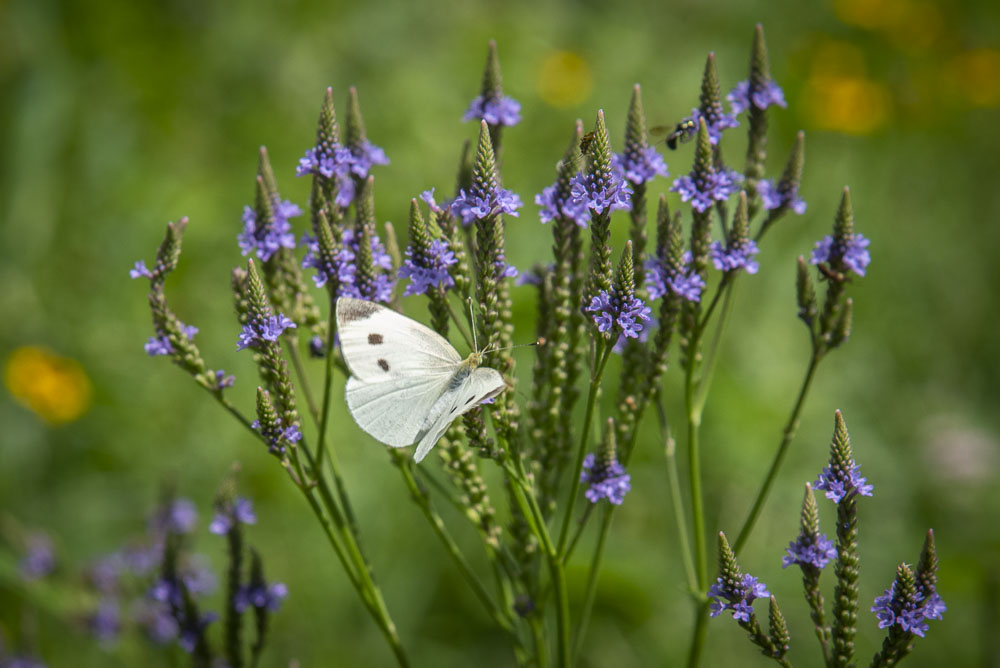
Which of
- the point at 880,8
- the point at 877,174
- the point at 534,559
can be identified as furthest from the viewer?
the point at 880,8

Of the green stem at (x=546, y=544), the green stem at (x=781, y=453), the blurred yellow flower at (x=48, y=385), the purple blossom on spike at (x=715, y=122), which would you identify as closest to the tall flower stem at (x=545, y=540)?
the green stem at (x=546, y=544)

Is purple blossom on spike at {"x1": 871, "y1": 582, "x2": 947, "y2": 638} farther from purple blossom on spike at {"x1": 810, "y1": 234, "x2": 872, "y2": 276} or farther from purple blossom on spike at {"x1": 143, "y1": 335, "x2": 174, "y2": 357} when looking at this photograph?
purple blossom on spike at {"x1": 143, "y1": 335, "x2": 174, "y2": 357}

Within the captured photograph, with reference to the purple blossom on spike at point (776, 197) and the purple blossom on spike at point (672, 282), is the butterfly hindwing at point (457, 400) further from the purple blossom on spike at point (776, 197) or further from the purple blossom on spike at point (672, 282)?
the purple blossom on spike at point (776, 197)

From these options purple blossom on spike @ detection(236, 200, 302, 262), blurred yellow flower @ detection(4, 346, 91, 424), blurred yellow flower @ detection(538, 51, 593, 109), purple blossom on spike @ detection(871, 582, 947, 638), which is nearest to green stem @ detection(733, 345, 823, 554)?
purple blossom on spike @ detection(871, 582, 947, 638)

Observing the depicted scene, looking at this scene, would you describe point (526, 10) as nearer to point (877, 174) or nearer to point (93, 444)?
point (877, 174)

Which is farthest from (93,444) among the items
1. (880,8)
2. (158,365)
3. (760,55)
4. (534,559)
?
(880,8)
